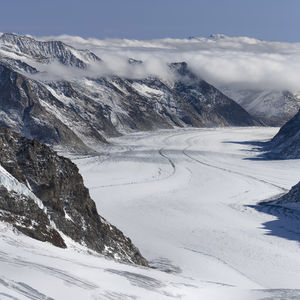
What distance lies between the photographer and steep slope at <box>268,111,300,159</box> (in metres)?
157

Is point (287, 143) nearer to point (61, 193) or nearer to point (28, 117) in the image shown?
point (28, 117)

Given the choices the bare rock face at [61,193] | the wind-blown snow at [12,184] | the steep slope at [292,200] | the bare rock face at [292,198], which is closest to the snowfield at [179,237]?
the steep slope at [292,200]

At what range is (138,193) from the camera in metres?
91.7

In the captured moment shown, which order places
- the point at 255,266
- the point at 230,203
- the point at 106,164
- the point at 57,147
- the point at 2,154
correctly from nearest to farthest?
the point at 2,154 < the point at 255,266 < the point at 230,203 < the point at 106,164 < the point at 57,147

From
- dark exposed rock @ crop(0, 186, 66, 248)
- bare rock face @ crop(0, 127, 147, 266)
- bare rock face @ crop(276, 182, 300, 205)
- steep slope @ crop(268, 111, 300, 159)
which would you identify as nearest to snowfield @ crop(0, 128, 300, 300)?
dark exposed rock @ crop(0, 186, 66, 248)

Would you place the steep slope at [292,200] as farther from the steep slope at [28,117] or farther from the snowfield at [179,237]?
the steep slope at [28,117]

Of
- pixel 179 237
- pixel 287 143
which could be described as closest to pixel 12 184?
pixel 179 237

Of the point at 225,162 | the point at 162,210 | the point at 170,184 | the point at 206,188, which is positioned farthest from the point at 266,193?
the point at 225,162

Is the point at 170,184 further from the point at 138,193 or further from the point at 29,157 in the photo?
the point at 29,157

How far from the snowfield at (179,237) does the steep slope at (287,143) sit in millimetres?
10447

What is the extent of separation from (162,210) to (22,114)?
351 feet

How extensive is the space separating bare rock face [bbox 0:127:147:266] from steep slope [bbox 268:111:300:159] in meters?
115

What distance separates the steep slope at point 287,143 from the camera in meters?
157

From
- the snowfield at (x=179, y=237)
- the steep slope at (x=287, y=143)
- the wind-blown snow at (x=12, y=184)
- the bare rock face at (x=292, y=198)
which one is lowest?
the snowfield at (x=179, y=237)
